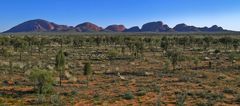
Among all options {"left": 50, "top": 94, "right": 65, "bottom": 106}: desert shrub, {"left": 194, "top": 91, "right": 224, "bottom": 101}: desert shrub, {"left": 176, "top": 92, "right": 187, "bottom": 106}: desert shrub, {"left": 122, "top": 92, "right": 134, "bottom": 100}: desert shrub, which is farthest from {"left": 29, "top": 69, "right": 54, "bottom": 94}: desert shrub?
{"left": 194, "top": 91, "right": 224, "bottom": 101}: desert shrub

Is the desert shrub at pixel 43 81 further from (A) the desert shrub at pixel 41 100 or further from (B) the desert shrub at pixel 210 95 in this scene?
(B) the desert shrub at pixel 210 95

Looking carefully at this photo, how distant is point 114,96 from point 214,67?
83.8 ft

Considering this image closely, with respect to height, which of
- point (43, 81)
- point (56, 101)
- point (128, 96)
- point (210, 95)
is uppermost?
point (43, 81)

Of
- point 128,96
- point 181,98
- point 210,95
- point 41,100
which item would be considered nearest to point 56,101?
point 41,100

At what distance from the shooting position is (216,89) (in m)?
36.7

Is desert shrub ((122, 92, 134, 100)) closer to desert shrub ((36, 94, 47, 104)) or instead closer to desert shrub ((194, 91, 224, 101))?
desert shrub ((194, 91, 224, 101))

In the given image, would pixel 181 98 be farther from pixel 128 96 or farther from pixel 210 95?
pixel 128 96

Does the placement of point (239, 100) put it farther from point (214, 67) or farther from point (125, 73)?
point (214, 67)

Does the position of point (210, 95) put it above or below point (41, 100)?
below

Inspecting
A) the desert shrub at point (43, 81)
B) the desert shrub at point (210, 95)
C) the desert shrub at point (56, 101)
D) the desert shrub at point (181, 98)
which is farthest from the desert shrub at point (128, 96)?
the desert shrub at point (43, 81)

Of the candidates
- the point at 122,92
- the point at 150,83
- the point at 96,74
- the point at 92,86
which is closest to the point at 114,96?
the point at 122,92

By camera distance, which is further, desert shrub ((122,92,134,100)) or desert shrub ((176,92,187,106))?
desert shrub ((122,92,134,100))

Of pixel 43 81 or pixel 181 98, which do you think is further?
pixel 43 81

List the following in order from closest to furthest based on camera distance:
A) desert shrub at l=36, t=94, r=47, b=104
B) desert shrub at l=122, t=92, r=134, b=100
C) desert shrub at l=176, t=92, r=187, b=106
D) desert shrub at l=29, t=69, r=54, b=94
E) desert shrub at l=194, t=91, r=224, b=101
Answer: desert shrub at l=176, t=92, r=187, b=106
desert shrub at l=36, t=94, r=47, b=104
desert shrub at l=194, t=91, r=224, b=101
desert shrub at l=122, t=92, r=134, b=100
desert shrub at l=29, t=69, r=54, b=94
